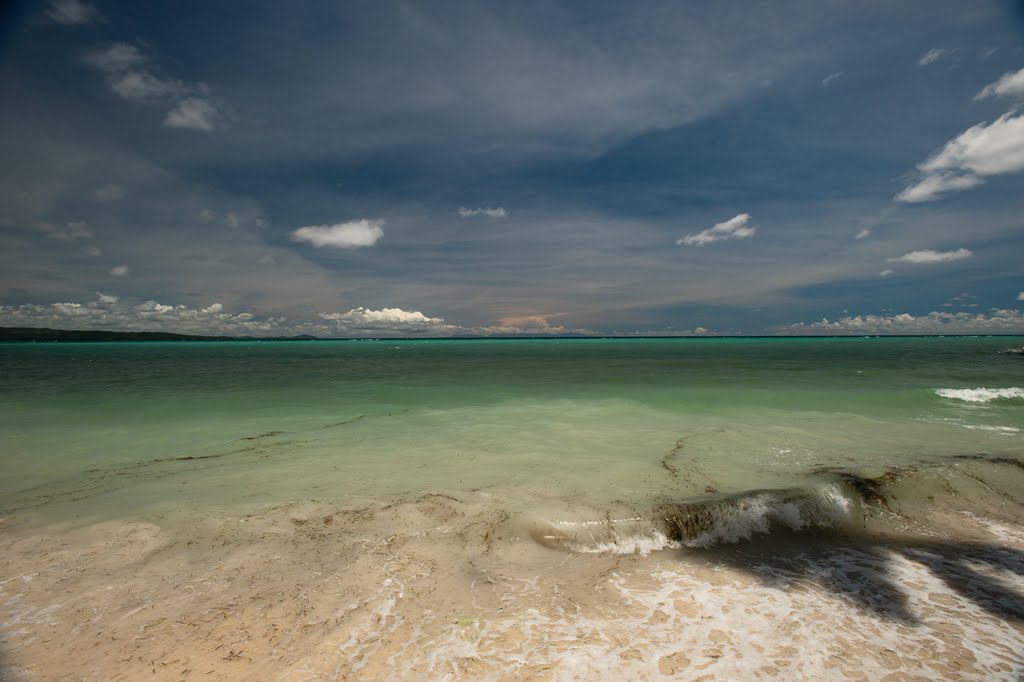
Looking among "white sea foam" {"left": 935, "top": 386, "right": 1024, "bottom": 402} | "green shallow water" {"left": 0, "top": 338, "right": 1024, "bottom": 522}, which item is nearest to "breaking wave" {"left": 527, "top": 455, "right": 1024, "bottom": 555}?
"green shallow water" {"left": 0, "top": 338, "right": 1024, "bottom": 522}

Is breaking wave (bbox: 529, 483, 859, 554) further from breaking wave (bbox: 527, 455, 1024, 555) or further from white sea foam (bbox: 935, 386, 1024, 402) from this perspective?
white sea foam (bbox: 935, 386, 1024, 402)

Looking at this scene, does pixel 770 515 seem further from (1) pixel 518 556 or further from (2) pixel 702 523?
(1) pixel 518 556

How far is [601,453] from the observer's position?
1133cm

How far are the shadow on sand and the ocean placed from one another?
0.12ft

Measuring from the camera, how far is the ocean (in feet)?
13.7

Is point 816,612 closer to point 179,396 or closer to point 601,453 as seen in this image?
point 601,453

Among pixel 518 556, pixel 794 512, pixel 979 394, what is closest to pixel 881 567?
pixel 794 512

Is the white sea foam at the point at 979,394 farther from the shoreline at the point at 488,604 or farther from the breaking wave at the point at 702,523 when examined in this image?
the breaking wave at the point at 702,523

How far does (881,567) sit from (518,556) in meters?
4.79

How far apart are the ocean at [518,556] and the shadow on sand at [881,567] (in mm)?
37

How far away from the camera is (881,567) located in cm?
571

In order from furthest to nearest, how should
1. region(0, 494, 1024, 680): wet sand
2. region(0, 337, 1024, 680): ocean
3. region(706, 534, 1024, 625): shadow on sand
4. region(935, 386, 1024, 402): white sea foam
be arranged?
region(935, 386, 1024, 402): white sea foam, region(706, 534, 1024, 625): shadow on sand, region(0, 337, 1024, 680): ocean, region(0, 494, 1024, 680): wet sand

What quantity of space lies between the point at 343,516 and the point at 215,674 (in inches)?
136

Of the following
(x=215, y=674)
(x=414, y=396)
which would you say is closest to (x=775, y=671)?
(x=215, y=674)
